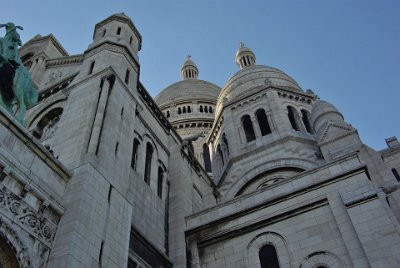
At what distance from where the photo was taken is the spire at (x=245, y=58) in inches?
1594

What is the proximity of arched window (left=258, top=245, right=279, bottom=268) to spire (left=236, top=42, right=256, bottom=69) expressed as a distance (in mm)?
27423

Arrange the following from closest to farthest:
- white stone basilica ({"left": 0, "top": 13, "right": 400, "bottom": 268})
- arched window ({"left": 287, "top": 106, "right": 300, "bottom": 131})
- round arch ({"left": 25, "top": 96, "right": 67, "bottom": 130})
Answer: white stone basilica ({"left": 0, "top": 13, "right": 400, "bottom": 268}) < round arch ({"left": 25, "top": 96, "right": 67, "bottom": 130}) < arched window ({"left": 287, "top": 106, "right": 300, "bottom": 131})

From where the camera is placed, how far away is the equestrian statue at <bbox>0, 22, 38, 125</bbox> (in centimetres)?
1284

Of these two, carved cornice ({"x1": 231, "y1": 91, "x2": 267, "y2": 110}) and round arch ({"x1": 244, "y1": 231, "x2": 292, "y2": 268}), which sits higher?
carved cornice ({"x1": 231, "y1": 91, "x2": 267, "y2": 110})

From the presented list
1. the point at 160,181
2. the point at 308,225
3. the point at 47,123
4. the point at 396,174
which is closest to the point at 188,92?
the point at 160,181

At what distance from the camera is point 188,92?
50.4m

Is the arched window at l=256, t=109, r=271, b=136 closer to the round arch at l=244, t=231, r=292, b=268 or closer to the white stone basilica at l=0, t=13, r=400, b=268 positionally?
the white stone basilica at l=0, t=13, r=400, b=268

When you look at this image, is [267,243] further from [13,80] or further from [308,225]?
[13,80]

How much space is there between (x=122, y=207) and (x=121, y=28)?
11933 mm

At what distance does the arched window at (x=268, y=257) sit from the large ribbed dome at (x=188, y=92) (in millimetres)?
34744

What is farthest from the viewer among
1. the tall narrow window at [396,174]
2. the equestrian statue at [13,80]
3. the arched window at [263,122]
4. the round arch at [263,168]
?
the arched window at [263,122]

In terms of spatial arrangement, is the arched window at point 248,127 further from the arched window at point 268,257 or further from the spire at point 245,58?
the arched window at point 268,257

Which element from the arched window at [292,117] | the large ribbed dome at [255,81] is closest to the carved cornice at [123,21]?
the large ribbed dome at [255,81]

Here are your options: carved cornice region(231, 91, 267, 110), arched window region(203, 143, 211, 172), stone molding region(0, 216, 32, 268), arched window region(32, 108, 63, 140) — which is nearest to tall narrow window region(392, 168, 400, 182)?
carved cornice region(231, 91, 267, 110)
